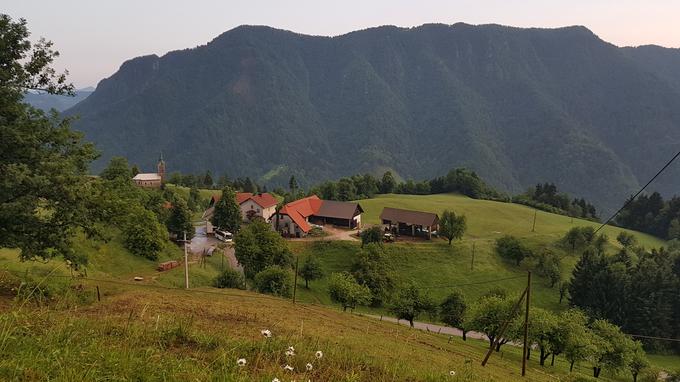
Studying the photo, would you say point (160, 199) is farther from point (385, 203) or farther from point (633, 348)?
point (633, 348)

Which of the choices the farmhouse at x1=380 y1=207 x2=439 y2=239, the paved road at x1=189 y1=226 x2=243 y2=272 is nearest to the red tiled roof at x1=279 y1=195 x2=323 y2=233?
the paved road at x1=189 y1=226 x2=243 y2=272

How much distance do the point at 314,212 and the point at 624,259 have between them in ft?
203

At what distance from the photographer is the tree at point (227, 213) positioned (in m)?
79.6

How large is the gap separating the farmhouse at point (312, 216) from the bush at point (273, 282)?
103 ft

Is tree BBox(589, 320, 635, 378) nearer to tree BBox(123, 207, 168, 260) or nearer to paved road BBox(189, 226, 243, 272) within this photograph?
paved road BBox(189, 226, 243, 272)

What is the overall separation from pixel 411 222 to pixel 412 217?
1.36m

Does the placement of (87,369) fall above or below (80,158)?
below

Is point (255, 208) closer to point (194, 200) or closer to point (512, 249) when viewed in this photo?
point (194, 200)

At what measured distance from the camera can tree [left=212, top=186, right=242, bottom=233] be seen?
79625 millimetres

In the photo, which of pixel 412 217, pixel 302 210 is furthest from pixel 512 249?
pixel 302 210

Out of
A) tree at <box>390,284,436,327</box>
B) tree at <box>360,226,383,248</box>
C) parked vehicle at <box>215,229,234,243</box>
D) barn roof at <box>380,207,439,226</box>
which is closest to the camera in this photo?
tree at <box>390,284,436,327</box>

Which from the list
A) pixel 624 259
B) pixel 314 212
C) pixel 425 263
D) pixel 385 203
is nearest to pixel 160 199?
pixel 314 212

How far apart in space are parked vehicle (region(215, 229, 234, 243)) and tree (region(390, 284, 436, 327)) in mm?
36054

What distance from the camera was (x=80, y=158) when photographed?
1714 cm
